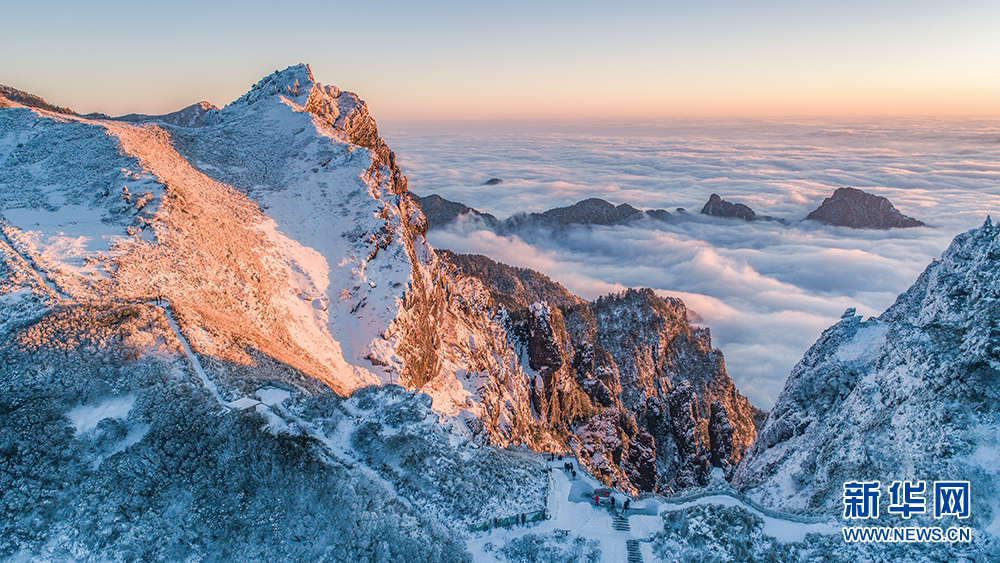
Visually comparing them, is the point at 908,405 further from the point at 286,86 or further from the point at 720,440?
the point at 286,86

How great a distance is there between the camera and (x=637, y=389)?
90.8m

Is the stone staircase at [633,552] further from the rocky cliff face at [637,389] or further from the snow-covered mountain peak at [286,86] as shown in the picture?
the snow-covered mountain peak at [286,86]

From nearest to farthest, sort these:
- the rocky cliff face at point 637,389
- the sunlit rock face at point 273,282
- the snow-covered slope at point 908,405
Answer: the snow-covered slope at point 908,405, the sunlit rock face at point 273,282, the rocky cliff face at point 637,389

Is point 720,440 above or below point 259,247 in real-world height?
below

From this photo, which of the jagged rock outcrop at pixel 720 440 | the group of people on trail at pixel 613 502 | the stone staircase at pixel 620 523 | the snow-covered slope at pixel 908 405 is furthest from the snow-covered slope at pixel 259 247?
the jagged rock outcrop at pixel 720 440

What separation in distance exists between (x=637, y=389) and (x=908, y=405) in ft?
231

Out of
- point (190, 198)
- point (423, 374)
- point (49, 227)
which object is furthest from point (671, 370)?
point (49, 227)

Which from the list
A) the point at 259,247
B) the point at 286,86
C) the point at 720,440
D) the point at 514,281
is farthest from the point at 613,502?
the point at 514,281

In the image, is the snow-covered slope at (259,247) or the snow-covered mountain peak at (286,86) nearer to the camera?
the snow-covered slope at (259,247)

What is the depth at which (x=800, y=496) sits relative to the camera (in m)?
26.8

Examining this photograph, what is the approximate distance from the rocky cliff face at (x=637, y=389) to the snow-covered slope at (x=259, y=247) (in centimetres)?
926

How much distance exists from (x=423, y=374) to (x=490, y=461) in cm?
1802

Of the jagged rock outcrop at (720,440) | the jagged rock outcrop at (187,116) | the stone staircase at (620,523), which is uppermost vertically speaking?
the jagged rock outcrop at (187,116)

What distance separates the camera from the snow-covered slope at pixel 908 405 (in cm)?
1923
